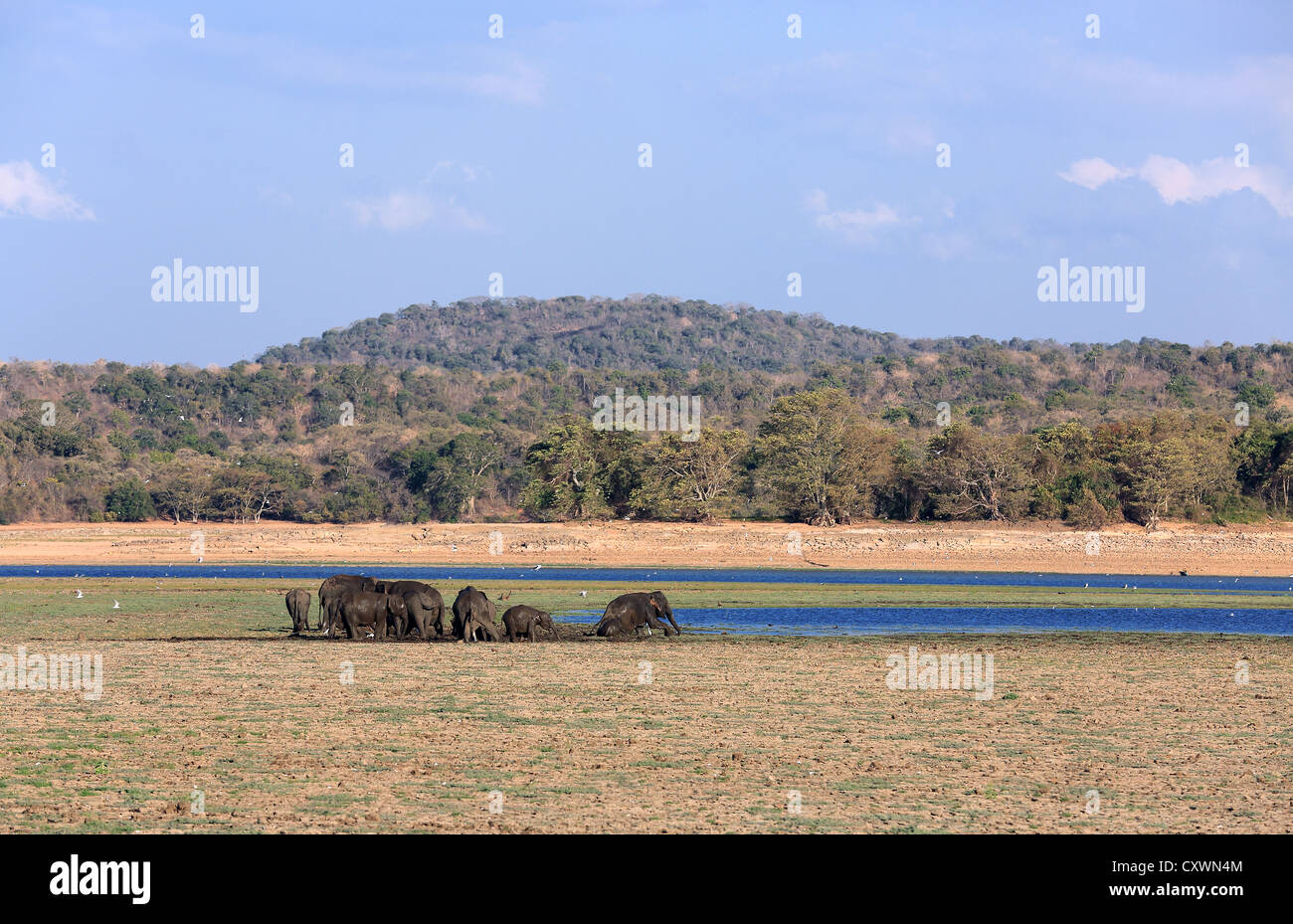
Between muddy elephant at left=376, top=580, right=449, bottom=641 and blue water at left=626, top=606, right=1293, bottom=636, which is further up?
muddy elephant at left=376, top=580, right=449, bottom=641

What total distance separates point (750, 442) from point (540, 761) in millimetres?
59973

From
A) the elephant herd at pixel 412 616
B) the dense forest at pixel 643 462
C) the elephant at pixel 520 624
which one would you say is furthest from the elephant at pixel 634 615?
the dense forest at pixel 643 462

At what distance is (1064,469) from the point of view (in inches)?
2675

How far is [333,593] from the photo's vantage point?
84.4 feet

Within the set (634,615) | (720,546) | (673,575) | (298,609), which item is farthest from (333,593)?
(720,546)

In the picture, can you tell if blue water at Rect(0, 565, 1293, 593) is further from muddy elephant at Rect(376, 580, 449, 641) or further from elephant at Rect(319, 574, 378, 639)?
muddy elephant at Rect(376, 580, 449, 641)

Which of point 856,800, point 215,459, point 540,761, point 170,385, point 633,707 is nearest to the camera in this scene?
point 856,800

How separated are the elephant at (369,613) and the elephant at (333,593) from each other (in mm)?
140

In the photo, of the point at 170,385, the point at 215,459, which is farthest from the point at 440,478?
the point at 170,385

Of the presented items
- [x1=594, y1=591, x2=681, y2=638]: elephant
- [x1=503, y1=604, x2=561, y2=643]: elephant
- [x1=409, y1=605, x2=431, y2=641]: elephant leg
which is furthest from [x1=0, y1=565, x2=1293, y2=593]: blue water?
[x1=409, y1=605, x2=431, y2=641]: elephant leg

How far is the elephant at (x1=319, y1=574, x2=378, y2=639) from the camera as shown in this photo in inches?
1000

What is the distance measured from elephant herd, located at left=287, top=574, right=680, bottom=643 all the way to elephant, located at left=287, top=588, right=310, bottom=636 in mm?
19

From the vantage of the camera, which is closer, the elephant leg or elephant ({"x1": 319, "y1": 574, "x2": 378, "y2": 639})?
the elephant leg
